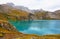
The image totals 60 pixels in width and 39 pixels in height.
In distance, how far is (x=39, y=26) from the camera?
6984 mm

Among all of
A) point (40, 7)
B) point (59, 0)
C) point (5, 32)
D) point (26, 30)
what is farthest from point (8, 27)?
point (59, 0)

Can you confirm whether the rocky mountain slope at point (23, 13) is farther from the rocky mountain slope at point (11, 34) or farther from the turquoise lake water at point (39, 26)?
the rocky mountain slope at point (11, 34)

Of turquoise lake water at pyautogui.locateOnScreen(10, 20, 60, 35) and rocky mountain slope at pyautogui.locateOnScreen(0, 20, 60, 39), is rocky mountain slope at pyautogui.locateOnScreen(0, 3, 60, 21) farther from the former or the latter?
rocky mountain slope at pyautogui.locateOnScreen(0, 20, 60, 39)

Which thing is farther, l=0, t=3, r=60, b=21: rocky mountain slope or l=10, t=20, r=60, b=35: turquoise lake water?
l=0, t=3, r=60, b=21: rocky mountain slope

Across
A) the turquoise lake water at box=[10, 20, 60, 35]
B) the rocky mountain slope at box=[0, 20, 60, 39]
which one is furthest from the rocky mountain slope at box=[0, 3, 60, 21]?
the rocky mountain slope at box=[0, 20, 60, 39]

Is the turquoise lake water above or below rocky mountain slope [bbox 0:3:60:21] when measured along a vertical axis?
below

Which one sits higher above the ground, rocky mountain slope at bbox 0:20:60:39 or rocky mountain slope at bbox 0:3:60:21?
rocky mountain slope at bbox 0:3:60:21

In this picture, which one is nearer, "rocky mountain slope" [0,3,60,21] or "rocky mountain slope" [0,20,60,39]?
"rocky mountain slope" [0,20,60,39]

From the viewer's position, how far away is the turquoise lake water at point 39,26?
22.4ft

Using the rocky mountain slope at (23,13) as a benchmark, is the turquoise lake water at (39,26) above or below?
below

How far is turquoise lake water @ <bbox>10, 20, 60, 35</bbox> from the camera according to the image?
6.82 meters

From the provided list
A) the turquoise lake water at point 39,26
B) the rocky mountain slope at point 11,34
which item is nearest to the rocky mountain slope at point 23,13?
the turquoise lake water at point 39,26

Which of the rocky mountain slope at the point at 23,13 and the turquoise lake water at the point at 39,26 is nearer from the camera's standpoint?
the turquoise lake water at the point at 39,26

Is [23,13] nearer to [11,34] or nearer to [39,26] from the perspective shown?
[39,26]
